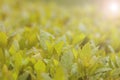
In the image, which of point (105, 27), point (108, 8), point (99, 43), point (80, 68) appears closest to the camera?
point (80, 68)

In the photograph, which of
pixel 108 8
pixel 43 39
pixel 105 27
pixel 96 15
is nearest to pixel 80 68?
Result: pixel 43 39

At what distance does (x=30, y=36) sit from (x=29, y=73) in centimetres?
58

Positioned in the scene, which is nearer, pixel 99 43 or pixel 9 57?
pixel 9 57

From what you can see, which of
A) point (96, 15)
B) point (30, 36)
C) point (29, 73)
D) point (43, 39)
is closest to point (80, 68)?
point (29, 73)

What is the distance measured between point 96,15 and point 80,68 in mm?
3414

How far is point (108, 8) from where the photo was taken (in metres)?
6.25

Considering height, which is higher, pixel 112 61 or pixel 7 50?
pixel 7 50

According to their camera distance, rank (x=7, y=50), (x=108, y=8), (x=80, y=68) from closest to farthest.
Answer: (x=80, y=68) < (x=7, y=50) < (x=108, y=8)

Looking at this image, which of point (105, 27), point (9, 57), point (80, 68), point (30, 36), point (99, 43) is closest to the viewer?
point (80, 68)

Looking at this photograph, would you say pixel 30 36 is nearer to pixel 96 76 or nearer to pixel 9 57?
pixel 9 57

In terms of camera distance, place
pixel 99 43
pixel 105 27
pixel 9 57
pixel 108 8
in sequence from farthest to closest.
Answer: pixel 108 8
pixel 105 27
pixel 99 43
pixel 9 57

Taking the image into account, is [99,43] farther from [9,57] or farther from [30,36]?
[9,57]

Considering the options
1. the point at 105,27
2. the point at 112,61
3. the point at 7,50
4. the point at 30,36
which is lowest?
the point at 112,61

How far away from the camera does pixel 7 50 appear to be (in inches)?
89.8
